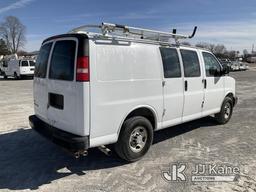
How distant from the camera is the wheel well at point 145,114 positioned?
4.56 meters

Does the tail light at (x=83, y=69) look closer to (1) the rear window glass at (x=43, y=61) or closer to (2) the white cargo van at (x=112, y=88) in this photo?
(2) the white cargo van at (x=112, y=88)

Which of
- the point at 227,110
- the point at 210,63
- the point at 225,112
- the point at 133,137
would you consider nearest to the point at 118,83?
the point at 133,137

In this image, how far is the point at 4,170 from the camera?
434cm

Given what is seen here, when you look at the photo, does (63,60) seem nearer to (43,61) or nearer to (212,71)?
(43,61)

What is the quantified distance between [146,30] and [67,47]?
156cm

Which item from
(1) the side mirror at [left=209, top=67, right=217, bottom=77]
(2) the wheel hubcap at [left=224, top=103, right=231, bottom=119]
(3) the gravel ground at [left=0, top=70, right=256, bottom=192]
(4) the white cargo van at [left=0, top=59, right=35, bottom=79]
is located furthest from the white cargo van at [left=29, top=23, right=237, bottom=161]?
(4) the white cargo van at [left=0, top=59, right=35, bottom=79]

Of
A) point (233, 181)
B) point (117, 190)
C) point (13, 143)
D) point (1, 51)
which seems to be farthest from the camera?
point (1, 51)

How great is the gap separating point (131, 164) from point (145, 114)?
2.99 ft

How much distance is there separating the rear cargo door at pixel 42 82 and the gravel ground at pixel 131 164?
2.90 feet

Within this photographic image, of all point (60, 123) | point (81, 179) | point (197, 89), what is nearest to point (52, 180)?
point (81, 179)

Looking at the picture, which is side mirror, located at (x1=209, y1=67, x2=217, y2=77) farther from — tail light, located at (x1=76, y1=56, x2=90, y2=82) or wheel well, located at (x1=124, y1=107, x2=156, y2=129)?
tail light, located at (x1=76, y1=56, x2=90, y2=82)

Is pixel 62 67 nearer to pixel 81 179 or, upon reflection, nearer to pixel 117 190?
pixel 81 179

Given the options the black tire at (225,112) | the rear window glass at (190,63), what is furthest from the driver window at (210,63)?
the black tire at (225,112)

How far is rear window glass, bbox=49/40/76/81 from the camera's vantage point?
12.9ft
